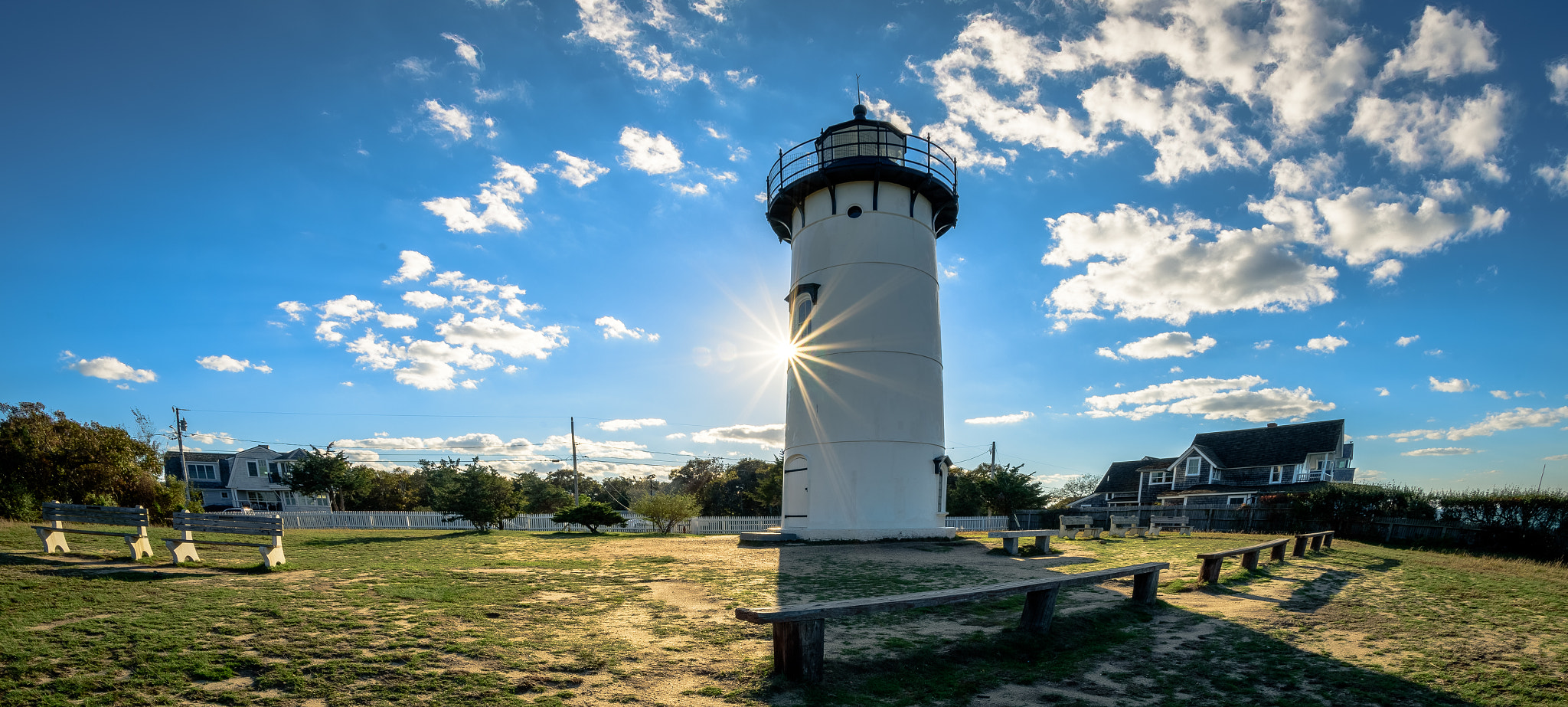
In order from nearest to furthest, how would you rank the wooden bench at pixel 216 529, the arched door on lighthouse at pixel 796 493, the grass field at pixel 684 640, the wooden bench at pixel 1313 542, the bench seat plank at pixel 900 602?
the grass field at pixel 684 640 → the bench seat plank at pixel 900 602 → the wooden bench at pixel 216 529 → the wooden bench at pixel 1313 542 → the arched door on lighthouse at pixel 796 493

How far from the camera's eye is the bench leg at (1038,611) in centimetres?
615

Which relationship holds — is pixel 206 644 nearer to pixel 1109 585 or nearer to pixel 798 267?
pixel 1109 585

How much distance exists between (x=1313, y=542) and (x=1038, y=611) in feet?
42.3

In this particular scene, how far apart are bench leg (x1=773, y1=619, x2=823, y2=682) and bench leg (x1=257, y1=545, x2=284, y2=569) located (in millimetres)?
7935

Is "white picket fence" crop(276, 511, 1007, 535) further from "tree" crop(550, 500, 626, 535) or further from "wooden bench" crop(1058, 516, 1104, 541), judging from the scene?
"wooden bench" crop(1058, 516, 1104, 541)

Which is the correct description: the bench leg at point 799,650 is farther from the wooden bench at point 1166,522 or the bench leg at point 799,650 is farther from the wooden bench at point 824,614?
the wooden bench at point 1166,522

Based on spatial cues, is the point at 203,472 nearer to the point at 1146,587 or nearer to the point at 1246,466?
the point at 1146,587

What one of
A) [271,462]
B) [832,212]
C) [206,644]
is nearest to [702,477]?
[271,462]

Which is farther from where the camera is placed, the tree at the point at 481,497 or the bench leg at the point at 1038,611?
the tree at the point at 481,497

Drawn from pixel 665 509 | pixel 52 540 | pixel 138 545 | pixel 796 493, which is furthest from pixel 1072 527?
pixel 52 540

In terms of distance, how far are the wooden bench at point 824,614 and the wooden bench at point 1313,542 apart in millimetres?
10184

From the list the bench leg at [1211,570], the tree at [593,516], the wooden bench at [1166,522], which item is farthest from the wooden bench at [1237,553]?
the tree at [593,516]

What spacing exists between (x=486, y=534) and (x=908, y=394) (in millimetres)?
13159

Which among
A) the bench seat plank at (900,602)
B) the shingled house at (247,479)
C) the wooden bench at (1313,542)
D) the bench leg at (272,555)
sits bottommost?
the shingled house at (247,479)
